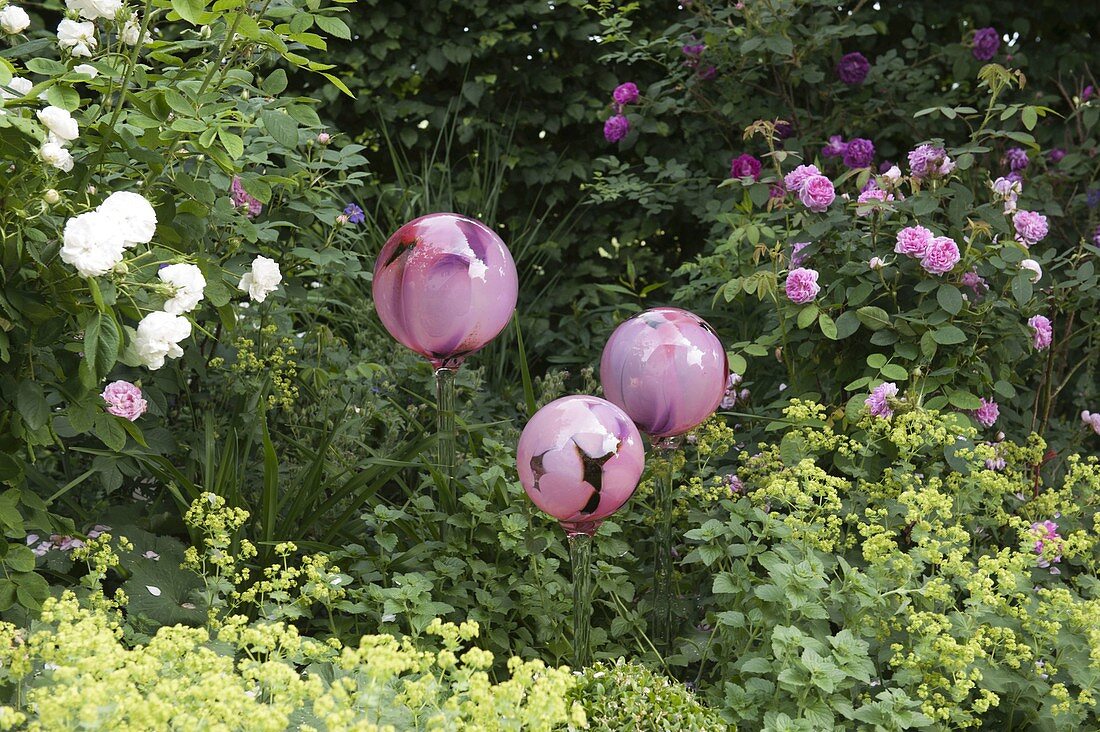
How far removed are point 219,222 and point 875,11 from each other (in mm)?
3131

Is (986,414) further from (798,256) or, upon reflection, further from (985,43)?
(985,43)

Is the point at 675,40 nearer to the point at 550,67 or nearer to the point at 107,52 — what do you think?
the point at 550,67

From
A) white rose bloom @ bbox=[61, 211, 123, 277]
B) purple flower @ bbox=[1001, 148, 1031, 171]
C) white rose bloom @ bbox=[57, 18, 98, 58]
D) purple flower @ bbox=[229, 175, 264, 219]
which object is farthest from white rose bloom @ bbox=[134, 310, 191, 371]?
purple flower @ bbox=[1001, 148, 1031, 171]

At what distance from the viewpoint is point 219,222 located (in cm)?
256

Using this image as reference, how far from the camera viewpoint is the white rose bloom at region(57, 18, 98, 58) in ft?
7.53

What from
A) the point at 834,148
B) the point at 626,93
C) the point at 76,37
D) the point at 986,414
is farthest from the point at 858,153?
the point at 76,37

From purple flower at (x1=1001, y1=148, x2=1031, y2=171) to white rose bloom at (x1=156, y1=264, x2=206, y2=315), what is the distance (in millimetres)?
2924

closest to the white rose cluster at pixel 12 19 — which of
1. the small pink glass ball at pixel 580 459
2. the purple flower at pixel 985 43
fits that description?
the small pink glass ball at pixel 580 459

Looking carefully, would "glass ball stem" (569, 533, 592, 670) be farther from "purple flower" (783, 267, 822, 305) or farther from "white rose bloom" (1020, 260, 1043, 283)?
"white rose bloom" (1020, 260, 1043, 283)

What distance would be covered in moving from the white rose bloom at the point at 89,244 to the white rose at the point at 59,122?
0.81 feet

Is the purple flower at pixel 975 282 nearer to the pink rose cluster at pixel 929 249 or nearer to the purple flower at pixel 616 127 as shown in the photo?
the pink rose cluster at pixel 929 249

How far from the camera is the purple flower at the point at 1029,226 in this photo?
3.06m

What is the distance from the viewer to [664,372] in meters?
2.29

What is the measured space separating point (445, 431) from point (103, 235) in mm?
955
